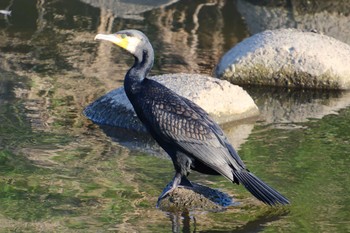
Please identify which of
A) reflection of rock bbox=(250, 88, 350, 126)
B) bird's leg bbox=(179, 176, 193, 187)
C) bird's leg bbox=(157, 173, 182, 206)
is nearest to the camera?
bird's leg bbox=(157, 173, 182, 206)

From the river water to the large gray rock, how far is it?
17cm

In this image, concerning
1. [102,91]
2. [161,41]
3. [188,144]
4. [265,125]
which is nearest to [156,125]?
[188,144]

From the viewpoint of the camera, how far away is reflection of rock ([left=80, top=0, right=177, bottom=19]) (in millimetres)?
16531

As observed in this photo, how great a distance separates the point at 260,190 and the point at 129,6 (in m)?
9.28

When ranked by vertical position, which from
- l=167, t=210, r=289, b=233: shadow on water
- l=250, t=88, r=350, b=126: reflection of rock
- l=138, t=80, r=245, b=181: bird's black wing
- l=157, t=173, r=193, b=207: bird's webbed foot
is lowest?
l=167, t=210, r=289, b=233: shadow on water

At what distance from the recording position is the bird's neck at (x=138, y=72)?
8609mm

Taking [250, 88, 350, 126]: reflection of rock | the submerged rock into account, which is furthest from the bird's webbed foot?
[250, 88, 350, 126]: reflection of rock

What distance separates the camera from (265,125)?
1131 cm

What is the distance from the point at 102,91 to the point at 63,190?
12.0ft

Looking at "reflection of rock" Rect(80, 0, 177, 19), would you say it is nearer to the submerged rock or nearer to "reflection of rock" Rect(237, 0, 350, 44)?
"reflection of rock" Rect(237, 0, 350, 44)

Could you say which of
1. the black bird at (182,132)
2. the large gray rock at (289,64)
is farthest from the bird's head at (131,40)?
the large gray rock at (289,64)

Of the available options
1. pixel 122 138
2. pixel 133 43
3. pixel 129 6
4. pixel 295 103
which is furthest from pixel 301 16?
pixel 133 43

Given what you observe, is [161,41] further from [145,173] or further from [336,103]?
[145,173]

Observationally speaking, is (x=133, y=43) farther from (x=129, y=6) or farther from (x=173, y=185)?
(x=129, y=6)
